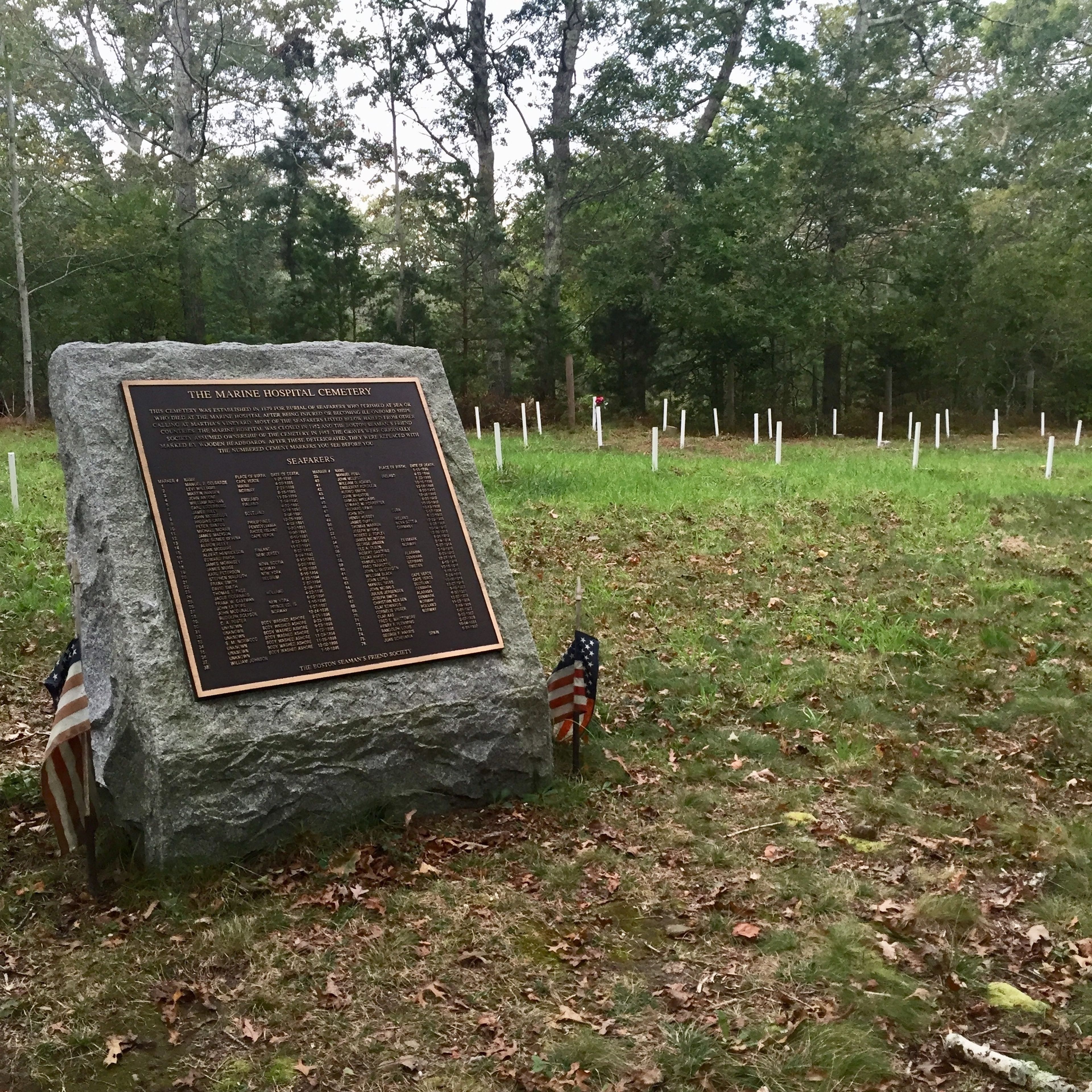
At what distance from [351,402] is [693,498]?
794 centimetres

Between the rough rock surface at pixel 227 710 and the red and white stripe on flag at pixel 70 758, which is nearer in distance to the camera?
the red and white stripe on flag at pixel 70 758

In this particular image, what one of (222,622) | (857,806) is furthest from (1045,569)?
(222,622)

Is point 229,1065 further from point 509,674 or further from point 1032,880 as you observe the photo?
point 1032,880

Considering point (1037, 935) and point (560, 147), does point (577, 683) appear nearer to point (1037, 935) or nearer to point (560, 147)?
point (1037, 935)

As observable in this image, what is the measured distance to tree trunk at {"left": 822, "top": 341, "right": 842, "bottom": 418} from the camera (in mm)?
31344

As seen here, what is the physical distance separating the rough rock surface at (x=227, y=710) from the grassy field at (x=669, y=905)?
0.23 metres

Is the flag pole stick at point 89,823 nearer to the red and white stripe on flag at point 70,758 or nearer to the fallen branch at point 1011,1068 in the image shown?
the red and white stripe on flag at point 70,758

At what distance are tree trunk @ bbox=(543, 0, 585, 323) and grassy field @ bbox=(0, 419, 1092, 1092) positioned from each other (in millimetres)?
24860

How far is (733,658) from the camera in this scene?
25.5 feet

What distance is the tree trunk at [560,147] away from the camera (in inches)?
1224

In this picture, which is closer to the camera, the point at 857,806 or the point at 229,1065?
the point at 229,1065

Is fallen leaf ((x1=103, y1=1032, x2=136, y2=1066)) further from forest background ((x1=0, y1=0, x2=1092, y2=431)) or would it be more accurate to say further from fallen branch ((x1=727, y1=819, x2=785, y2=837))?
forest background ((x1=0, y1=0, x2=1092, y2=431))

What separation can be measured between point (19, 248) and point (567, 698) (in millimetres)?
25474

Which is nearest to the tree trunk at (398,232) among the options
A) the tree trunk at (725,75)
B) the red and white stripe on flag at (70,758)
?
the tree trunk at (725,75)
